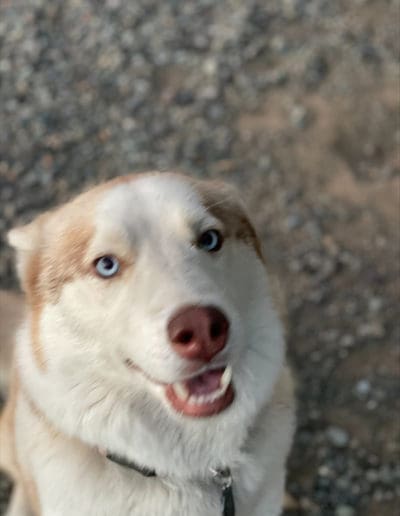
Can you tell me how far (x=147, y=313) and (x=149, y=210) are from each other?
416 mm

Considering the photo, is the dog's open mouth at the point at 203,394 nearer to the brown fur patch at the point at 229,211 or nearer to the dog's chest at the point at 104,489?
the dog's chest at the point at 104,489

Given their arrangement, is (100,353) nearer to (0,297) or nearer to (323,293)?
(0,297)

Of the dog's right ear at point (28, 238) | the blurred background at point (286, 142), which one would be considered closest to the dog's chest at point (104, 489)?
the dog's right ear at point (28, 238)

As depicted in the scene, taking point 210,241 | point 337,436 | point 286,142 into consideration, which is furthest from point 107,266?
point 286,142

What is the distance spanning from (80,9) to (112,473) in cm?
392

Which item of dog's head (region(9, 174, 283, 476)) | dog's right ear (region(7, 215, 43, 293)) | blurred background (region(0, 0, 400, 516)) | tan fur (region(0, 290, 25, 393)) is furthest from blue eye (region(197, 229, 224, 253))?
blurred background (region(0, 0, 400, 516))

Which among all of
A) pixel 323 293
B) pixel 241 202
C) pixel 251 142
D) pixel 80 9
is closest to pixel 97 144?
pixel 251 142

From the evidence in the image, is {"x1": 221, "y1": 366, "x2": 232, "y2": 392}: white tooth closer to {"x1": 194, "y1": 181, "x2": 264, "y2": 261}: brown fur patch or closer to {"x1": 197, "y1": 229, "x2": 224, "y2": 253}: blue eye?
{"x1": 197, "y1": 229, "x2": 224, "y2": 253}: blue eye

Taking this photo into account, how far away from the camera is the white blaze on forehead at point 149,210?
7.57 ft

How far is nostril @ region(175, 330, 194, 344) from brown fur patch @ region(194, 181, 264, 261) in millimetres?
583

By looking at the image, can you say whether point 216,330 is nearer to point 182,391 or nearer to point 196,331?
point 196,331

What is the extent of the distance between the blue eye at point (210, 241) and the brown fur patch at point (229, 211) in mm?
78

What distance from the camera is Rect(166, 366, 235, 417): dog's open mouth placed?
2168 mm

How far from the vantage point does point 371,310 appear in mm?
4012
